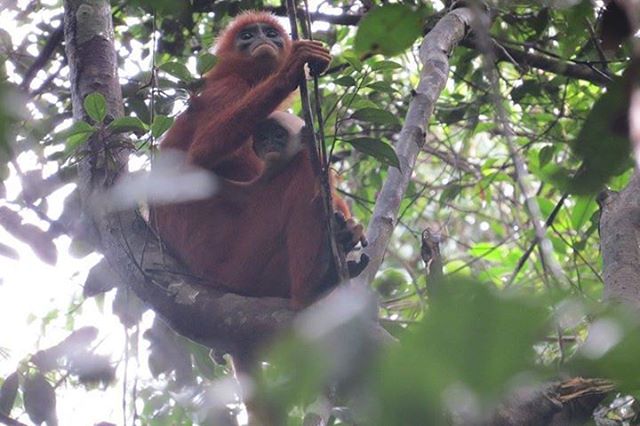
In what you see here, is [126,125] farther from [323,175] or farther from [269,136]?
[269,136]

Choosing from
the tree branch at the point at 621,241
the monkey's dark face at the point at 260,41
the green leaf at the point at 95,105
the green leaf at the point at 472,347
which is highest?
the monkey's dark face at the point at 260,41

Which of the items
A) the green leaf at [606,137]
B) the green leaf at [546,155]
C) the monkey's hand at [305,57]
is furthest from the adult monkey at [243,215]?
the green leaf at [606,137]

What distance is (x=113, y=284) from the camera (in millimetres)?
3818

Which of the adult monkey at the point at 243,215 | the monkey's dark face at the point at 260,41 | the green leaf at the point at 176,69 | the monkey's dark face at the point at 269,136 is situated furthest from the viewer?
the monkey's dark face at the point at 260,41

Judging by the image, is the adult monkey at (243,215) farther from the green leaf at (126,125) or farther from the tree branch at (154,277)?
the green leaf at (126,125)

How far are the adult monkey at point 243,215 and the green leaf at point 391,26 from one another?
2.64 meters

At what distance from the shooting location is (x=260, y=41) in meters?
5.35

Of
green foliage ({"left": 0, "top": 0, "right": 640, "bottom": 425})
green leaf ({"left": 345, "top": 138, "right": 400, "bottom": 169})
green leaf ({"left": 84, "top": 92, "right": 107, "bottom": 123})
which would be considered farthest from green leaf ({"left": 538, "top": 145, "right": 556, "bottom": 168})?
green leaf ({"left": 84, "top": 92, "right": 107, "bottom": 123})

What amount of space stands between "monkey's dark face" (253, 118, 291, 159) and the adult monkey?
6 centimetres

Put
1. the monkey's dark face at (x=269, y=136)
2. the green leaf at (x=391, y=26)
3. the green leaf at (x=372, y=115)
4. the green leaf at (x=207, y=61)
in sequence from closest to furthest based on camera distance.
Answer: the green leaf at (x=391, y=26) < the green leaf at (x=372, y=115) < the green leaf at (x=207, y=61) < the monkey's dark face at (x=269, y=136)

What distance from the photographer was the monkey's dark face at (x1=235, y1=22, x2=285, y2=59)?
17.0 feet

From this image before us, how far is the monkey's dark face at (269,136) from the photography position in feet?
14.6

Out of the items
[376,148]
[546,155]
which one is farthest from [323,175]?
[546,155]

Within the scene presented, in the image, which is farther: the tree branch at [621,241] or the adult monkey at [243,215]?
the adult monkey at [243,215]
